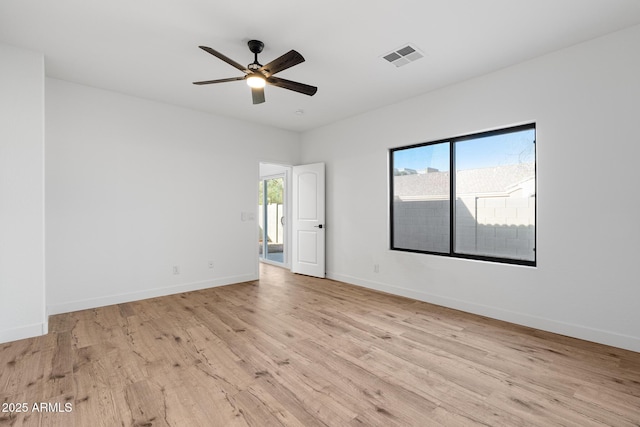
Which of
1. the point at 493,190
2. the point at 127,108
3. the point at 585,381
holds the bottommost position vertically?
the point at 585,381

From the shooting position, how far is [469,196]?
3916mm

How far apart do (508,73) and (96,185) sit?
5224mm

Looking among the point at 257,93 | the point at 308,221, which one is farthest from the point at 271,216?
the point at 257,93

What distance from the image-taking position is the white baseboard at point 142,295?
373cm

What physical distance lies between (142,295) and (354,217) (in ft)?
11.2

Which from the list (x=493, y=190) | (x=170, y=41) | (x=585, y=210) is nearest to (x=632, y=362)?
(x=585, y=210)

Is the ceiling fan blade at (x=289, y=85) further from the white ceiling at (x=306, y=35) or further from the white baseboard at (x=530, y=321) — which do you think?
the white baseboard at (x=530, y=321)

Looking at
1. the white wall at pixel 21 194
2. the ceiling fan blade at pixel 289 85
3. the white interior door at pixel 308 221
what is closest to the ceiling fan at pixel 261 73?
the ceiling fan blade at pixel 289 85

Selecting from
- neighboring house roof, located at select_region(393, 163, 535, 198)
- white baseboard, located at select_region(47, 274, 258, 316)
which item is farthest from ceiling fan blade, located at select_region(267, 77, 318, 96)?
white baseboard, located at select_region(47, 274, 258, 316)

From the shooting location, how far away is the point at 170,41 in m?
2.90

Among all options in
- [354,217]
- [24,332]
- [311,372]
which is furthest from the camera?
[354,217]

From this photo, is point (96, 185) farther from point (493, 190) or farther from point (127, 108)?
point (493, 190)

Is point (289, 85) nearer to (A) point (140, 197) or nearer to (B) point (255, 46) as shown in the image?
(B) point (255, 46)

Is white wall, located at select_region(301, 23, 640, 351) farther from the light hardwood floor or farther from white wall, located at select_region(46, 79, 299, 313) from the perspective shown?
white wall, located at select_region(46, 79, 299, 313)
